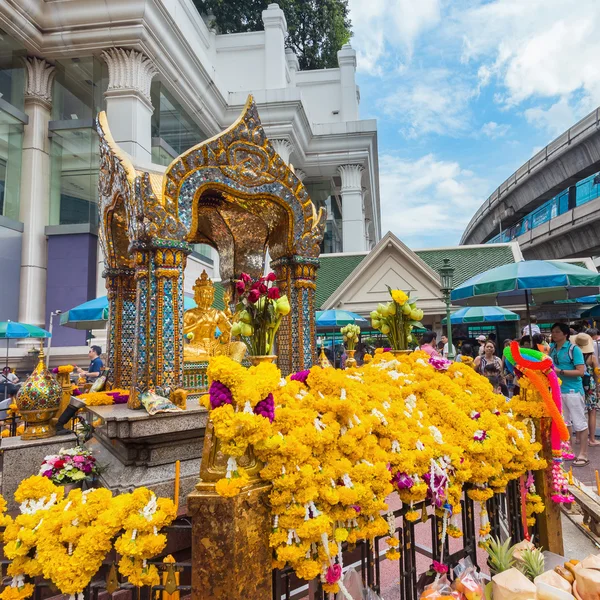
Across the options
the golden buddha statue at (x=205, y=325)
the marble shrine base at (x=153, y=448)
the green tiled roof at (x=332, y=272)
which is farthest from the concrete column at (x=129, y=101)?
the marble shrine base at (x=153, y=448)

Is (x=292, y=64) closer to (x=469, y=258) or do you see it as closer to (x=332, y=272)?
(x=332, y=272)

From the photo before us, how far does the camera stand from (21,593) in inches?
75.9

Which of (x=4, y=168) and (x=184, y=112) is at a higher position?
(x=184, y=112)

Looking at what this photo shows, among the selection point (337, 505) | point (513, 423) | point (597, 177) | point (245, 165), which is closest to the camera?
point (337, 505)

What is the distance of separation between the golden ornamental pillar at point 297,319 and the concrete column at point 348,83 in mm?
20224

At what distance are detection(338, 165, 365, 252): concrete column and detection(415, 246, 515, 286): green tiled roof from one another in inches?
138

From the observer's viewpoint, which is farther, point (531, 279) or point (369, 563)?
point (531, 279)

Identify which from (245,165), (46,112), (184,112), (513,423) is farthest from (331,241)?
(513,423)

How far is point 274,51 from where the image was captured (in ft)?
66.8

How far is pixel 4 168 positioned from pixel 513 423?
15.1m

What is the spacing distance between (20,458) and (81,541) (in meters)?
4.15

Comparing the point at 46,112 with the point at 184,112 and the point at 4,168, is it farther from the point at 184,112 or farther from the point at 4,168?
the point at 184,112

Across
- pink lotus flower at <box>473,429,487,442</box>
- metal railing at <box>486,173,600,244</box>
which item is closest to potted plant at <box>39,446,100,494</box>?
pink lotus flower at <box>473,429,487,442</box>

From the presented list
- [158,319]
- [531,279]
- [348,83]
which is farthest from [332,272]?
[158,319]
